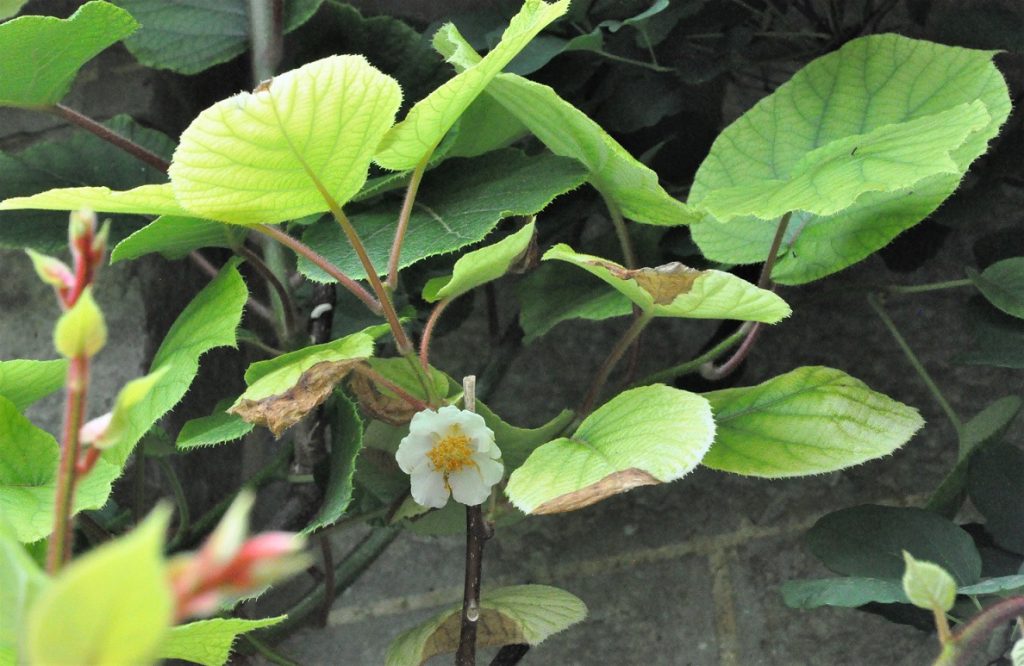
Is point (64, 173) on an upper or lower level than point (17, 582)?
lower

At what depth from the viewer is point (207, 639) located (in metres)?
0.50

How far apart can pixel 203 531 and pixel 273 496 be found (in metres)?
0.18

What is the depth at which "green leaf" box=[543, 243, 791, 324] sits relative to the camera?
0.52 m

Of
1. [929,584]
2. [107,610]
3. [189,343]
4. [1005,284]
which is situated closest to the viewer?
[107,610]

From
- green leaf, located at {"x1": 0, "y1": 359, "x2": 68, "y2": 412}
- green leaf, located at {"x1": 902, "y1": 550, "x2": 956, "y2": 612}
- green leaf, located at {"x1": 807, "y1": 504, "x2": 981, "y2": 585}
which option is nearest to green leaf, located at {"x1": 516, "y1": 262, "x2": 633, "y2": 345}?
green leaf, located at {"x1": 807, "y1": 504, "x2": 981, "y2": 585}

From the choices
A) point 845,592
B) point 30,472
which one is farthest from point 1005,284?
point 30,472

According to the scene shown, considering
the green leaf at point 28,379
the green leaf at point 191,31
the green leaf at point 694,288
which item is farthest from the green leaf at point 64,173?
the green leaf at point 694,288

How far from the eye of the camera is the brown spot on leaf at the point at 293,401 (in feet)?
Answer: 1.68

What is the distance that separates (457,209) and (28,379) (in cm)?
27

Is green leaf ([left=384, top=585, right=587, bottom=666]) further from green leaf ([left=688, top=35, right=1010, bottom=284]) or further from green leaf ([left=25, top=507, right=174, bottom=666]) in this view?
green leaf ([left=25, top=507, right=174, bottom=666])

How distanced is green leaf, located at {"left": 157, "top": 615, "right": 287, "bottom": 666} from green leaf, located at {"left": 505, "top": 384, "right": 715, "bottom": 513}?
14 centimetres

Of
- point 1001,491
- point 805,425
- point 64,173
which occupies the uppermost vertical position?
point 64,173

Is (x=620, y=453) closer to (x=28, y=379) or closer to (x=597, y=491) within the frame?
(x=597, y=491)

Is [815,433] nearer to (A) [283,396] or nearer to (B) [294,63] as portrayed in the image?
(A) [283,396]
